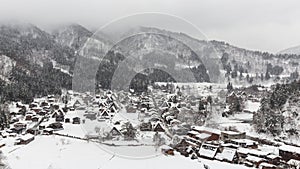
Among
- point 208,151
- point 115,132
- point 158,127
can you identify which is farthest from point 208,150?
point 115,132

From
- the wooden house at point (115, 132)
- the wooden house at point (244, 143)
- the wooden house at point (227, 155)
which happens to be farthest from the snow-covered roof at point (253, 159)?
the wooden house at point (115, 132)

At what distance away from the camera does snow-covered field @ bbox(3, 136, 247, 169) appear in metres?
9.91

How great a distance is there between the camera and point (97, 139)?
13.4m

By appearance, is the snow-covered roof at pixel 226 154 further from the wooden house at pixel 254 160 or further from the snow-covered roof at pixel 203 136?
the snow-covered roof at pixel 203 136

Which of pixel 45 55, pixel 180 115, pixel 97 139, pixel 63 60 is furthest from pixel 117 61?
pixel 97 139

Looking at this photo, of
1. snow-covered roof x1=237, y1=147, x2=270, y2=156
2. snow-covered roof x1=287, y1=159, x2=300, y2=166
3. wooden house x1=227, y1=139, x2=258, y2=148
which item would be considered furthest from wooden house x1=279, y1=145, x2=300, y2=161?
wooden house x1=227, y1=139, x2=258, y2=148

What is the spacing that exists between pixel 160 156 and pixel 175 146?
1754 millimetres

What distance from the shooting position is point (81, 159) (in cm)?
1051

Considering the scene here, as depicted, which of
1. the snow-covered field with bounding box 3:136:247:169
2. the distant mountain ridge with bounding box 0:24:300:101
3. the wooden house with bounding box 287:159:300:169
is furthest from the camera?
the distant mountain ridge with bounding box 0:24:300:101

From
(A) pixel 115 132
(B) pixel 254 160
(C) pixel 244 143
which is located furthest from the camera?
(A) pixel 115 132

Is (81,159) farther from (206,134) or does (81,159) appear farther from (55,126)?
(55,126)

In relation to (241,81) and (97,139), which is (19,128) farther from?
(241,81)

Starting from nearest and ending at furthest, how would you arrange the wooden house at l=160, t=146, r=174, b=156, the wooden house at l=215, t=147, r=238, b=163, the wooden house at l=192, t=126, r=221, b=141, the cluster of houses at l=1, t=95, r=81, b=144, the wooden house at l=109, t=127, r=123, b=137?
the wooden house at l=160, t=146, r=174, b=156, the wooden house at l=215, t=147, r=238, b=163, the wooden house at l=109, t=127, r=123, b=137, the wooden house at l=192, t=126, r=221, b=141, the cluster of houses at l=1, t=95, r=81, b=144

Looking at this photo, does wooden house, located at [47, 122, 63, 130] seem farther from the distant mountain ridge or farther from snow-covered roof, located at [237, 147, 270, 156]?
snow-covered roof, located at [237, 147, 270, 156]
